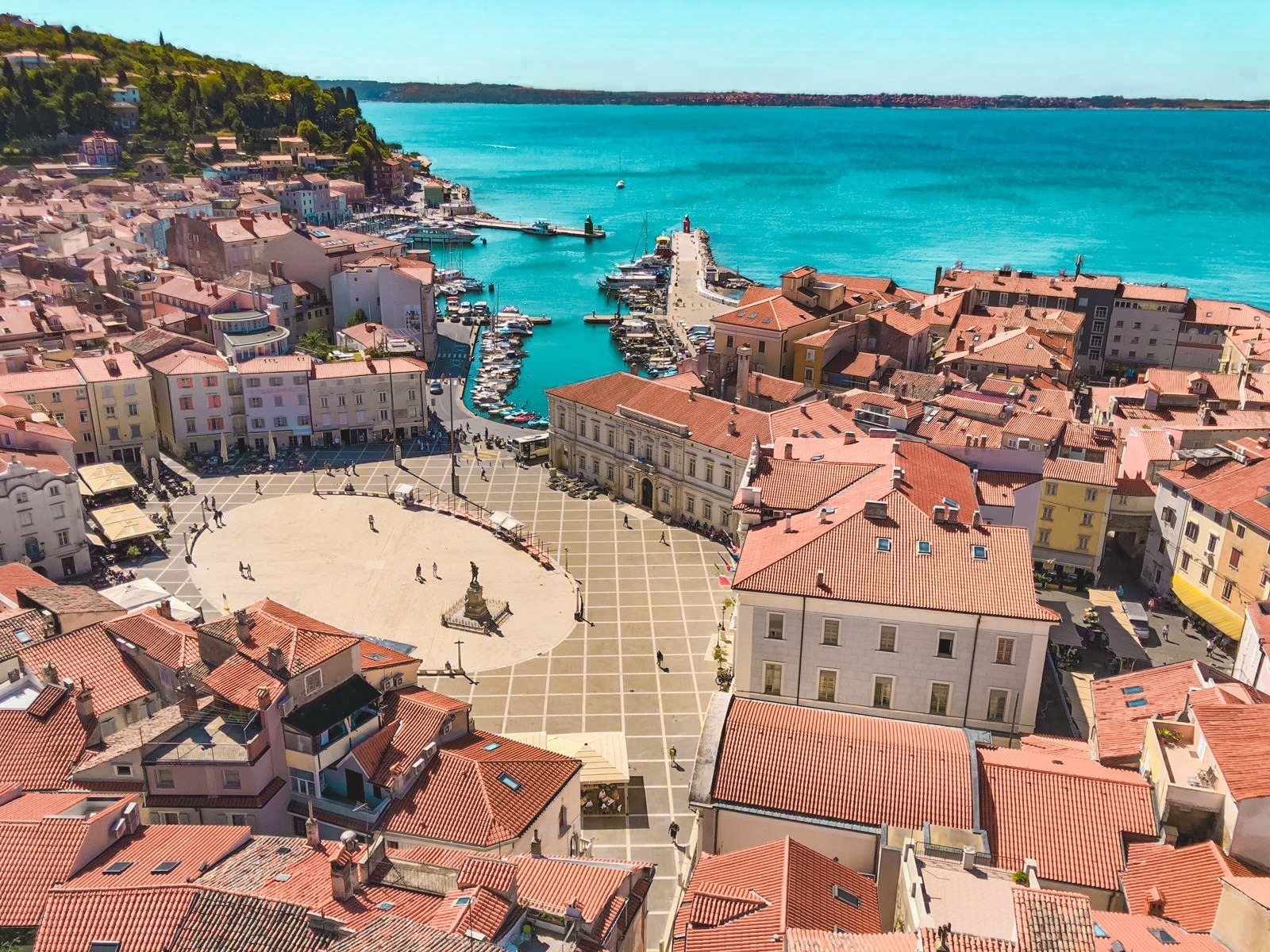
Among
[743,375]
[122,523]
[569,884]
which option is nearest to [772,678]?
[569,884]

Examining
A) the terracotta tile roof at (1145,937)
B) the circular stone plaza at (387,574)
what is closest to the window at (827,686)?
the circular stone plaza at (387,574)

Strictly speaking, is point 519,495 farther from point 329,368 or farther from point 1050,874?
point 1050,874

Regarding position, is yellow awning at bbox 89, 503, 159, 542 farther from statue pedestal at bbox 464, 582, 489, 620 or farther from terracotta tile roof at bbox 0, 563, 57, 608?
statue pedestal at bbox 464, 582, 489, 620

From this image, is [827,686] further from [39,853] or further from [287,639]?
[39,853]

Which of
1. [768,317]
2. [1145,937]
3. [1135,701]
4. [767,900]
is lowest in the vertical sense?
[1135,701]

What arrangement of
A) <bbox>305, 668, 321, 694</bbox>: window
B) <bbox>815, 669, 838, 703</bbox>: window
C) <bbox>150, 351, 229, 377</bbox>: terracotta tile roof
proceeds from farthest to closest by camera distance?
<bbox>150, 351, 229, 377</bbox>: terracotta tile roof, <bbox>815, 669, 838, 703</bbox>: window, <bbox>305, 668, 321, 694</bbox>: window

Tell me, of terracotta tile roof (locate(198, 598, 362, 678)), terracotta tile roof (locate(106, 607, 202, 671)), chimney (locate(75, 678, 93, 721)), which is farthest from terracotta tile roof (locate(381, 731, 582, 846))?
chimney (locate(75, 678, 93, 721))
